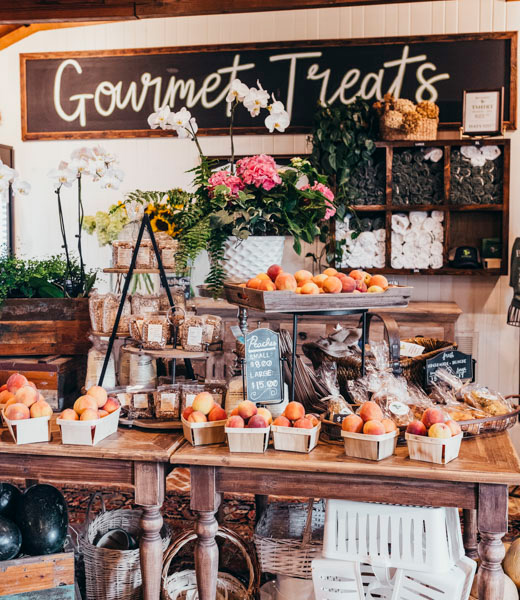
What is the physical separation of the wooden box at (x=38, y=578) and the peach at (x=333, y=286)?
126cm

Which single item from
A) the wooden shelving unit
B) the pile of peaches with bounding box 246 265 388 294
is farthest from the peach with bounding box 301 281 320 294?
the wooden shelving unit

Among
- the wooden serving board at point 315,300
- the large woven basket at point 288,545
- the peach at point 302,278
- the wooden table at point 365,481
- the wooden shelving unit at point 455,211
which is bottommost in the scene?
the large woven basket at point 288,545

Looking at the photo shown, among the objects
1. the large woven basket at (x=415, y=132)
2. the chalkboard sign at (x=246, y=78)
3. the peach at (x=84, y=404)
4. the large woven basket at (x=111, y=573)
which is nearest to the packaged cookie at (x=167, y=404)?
the peach at (x=84, y=404)

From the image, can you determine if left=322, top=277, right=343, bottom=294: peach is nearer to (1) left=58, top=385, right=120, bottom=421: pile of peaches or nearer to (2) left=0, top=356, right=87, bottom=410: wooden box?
(1) left=58, top=385, right=120, bottom=421: pile of peaches

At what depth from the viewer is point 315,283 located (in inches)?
90.4

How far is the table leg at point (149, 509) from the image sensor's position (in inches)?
82.9

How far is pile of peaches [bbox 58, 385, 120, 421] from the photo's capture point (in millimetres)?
2154

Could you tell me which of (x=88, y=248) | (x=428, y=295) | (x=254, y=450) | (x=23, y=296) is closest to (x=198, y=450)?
(x=254, y=450)

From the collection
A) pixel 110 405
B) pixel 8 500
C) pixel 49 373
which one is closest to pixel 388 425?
pixel 110 405

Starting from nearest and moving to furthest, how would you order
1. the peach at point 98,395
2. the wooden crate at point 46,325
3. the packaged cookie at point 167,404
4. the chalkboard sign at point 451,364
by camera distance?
the peach at point 98,395 < the packaged cookie at point 167,404 < the chalkboard sign at point 451,364 < the wooden crate at point 46,325

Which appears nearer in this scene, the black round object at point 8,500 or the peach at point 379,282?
the peach at point 379,282

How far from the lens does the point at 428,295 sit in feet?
15.7

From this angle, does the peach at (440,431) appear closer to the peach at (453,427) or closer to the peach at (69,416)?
the peach at (453,427)

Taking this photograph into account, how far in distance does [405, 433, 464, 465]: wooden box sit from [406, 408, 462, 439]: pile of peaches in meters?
0.01
